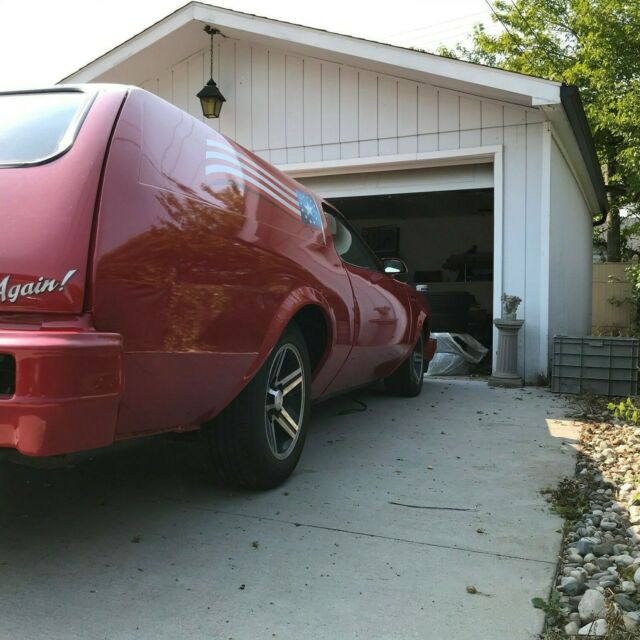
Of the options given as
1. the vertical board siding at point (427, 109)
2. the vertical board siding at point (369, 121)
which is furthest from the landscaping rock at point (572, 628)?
the vertical board siding at point (427, 109)

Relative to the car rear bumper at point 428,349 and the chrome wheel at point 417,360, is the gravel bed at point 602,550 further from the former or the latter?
the car rear bumper at point 428,349

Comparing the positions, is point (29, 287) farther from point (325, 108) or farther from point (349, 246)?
point (325, 108)

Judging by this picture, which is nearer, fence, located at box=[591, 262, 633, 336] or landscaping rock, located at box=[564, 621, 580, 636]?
landscaping rock, located at box=[564, 621, 580, 636]

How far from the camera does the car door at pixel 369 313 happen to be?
405 cm

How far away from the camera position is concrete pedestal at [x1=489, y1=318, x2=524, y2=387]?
6930 millimetres

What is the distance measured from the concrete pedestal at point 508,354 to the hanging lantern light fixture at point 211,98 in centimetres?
478

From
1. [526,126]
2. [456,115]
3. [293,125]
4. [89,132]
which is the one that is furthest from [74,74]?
[89,132]

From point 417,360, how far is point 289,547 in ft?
12.6

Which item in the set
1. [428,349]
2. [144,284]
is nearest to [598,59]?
[428,349]

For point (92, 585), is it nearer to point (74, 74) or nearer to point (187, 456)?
point (187, 456)

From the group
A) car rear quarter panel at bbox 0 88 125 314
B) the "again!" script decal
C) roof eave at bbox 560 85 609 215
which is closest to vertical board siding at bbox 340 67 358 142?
roof eave at bbox 560 85 609 215

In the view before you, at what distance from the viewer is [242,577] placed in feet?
7.44

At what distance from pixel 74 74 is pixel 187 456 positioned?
23.3 feet

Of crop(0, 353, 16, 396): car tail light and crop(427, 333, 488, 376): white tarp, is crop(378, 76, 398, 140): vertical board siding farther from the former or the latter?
crop(0, 353, 16, 396): car tail light
